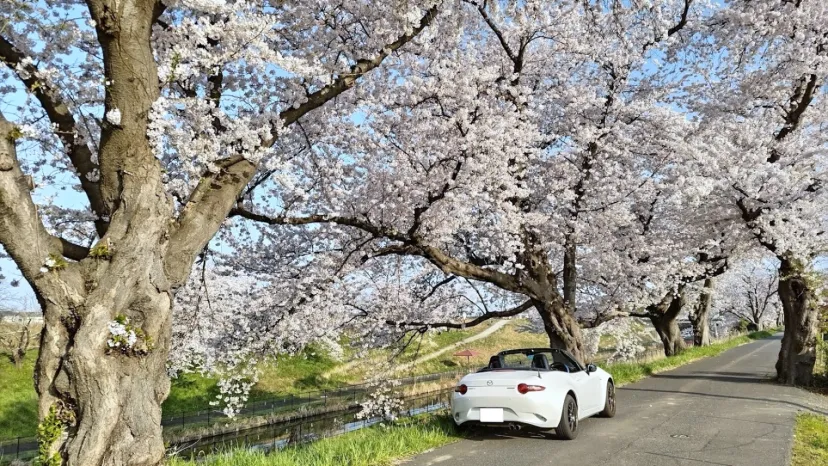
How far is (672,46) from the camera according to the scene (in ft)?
47.9

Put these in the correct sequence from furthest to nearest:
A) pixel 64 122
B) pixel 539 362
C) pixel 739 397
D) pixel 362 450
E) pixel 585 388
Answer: pixel 739 397
pixel 585 388
pixel 539 362
pixel 362 450
pixel 64 122

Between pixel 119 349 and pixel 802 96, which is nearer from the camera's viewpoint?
pixel 119 349

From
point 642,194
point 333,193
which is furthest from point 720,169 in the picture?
point 333,193

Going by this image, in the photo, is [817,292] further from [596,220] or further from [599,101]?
[599,101]

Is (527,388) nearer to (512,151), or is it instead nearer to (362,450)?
(362,450)

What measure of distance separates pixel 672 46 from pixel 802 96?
376 centimetres

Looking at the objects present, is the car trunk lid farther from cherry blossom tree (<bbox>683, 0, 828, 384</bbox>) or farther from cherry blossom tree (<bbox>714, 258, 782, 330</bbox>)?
cherry blossom tree (<bbox>714, 258, 782, 330</bbox>)

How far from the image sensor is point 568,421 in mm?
7828

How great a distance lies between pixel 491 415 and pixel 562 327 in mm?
6220

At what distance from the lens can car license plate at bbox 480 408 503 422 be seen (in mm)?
7617

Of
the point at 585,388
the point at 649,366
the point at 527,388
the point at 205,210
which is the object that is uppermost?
the point at 205,210

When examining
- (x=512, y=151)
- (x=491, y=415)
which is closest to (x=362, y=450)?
(x=491, y=415)

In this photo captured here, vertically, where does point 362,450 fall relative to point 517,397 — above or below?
below

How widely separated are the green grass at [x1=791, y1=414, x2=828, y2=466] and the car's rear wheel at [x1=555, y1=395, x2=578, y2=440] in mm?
2656
